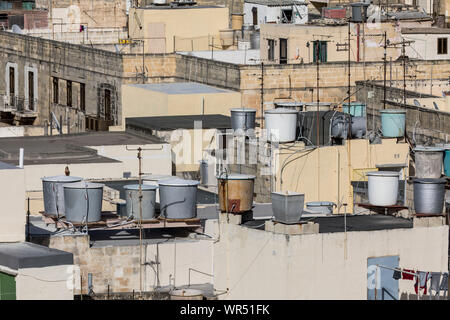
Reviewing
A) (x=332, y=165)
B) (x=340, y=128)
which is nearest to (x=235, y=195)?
(x=332, y=165)

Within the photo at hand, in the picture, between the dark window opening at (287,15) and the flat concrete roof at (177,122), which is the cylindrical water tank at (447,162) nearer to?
the flat concrete roof at (177,122)

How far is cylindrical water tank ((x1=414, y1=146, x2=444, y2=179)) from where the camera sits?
4925 cm

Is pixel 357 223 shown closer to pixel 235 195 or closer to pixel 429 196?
pixel 429 196

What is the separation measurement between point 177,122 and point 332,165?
37.3 ft

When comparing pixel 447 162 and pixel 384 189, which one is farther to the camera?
pixel 447 162

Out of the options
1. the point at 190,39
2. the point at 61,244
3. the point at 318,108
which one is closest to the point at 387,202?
the point at 61,244

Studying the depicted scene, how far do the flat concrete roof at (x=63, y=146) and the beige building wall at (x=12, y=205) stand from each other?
1391 cm

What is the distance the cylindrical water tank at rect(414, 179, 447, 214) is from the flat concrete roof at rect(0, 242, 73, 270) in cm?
784

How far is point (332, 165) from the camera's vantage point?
55000 millimetres

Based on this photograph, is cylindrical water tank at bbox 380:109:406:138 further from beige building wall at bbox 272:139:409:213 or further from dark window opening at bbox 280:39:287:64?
dark window opening at bbox 280:39:287:64

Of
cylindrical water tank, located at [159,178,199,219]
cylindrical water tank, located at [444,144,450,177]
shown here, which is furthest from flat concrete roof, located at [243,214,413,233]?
cylindrical water tank, located at [444,144,450,177]

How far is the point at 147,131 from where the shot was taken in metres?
63.4

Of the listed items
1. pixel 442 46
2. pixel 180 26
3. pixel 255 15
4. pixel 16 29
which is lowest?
pixel 442 46
